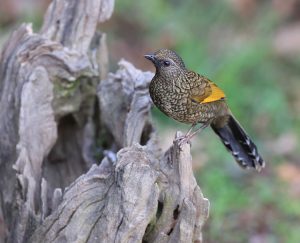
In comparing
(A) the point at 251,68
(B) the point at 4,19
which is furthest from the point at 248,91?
(B) the point at 4,19

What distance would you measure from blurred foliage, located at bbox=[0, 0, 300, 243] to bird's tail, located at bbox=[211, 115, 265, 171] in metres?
1.26

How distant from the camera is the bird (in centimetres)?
563

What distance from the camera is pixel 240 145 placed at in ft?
20.4

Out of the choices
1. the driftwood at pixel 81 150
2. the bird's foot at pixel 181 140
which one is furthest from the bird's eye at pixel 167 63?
the bird's foot at pixel 181 140

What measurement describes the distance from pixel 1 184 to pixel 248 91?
500 centimetres

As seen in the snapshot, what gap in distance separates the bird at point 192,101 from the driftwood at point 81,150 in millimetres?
169

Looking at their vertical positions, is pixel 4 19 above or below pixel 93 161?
above

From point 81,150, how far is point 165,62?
3.39ft

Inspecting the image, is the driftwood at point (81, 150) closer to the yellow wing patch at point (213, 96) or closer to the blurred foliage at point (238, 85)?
the yellow wing patch at point (213, 96)

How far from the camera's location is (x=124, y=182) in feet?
15.2

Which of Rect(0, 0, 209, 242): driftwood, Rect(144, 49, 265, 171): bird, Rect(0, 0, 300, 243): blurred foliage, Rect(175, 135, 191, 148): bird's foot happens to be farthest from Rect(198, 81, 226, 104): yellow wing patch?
Rect(0, 0, 300, 243): blurred foliage

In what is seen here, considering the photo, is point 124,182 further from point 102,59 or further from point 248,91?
point 248,91

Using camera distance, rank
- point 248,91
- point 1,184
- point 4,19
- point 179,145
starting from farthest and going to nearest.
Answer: point 4,19 → point 248,91 → point 1,184 → point 179,145

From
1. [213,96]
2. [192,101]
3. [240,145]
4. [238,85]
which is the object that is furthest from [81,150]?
[238,85]
